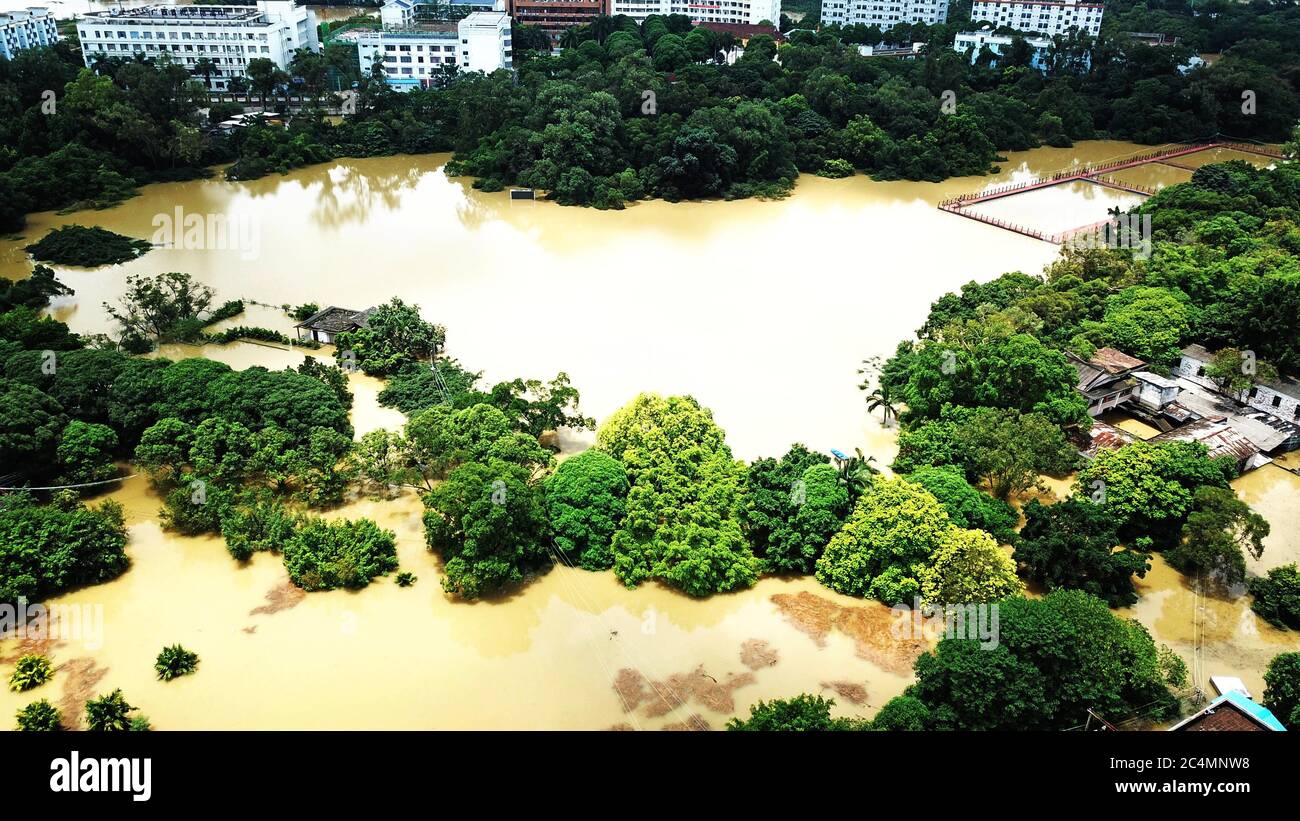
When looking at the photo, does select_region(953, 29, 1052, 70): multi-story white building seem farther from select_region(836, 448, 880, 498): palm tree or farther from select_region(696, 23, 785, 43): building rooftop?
select_region(836, 448, 880, 498): palm tree

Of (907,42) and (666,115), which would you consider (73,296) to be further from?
(907,42)

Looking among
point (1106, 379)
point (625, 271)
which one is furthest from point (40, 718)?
point (1106, 379)

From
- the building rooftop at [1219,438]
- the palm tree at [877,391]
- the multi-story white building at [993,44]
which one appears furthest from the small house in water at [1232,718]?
the multi-story white building at [993,44]

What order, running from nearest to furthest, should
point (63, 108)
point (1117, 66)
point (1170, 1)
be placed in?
point (63, 108) < point (1117, 66) < point (1170, 1)

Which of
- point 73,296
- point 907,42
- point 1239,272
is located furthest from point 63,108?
point 907,42

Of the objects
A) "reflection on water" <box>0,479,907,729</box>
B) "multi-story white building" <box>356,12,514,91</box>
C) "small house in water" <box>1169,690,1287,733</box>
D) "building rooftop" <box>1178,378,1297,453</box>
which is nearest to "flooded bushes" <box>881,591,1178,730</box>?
"small house in water" <box>1169,690,1287,733</box>

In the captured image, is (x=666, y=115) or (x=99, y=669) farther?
(x=666, y=115)
